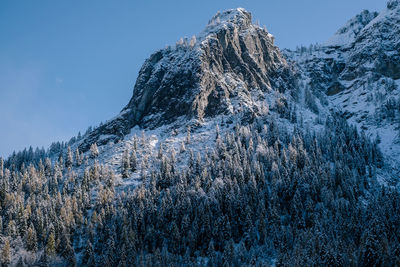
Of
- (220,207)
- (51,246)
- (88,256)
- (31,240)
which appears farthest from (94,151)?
(220,207)

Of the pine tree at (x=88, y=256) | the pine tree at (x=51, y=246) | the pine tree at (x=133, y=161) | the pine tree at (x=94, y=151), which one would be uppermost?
the pine tree at (x=94, y=151)

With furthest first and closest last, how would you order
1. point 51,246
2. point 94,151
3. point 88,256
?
point 94,151, point 51,246, point 88,256

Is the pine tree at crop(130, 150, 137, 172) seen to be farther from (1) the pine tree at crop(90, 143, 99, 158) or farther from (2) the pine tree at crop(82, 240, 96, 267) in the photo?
(2) the pine tree at crop(82, 240, 96, 267)

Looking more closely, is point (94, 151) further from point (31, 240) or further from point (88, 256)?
point (88, 256)

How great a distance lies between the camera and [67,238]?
108 meters

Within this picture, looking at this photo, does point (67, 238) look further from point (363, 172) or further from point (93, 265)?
point (363, 172)

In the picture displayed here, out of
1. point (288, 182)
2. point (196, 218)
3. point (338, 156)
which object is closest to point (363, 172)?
point (338, 156)

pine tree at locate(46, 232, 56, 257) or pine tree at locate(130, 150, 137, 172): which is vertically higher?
pine tree at locate(130, 150, 137, 172)

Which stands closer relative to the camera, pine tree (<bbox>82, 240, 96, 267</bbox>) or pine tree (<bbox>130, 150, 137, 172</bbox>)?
pine tree (<bbox>82, 240, 96, 267</bbox>)

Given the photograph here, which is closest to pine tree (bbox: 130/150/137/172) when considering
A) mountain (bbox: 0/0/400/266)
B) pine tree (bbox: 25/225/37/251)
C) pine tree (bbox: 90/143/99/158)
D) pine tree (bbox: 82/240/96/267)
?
mountain (bbox: 0/0/400/266)

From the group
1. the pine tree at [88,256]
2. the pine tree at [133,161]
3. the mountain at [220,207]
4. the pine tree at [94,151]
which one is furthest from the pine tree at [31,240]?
the pine tree at [94,151]

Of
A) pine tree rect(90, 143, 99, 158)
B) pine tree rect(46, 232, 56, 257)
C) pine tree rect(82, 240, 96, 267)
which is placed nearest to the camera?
pine tree rect(82, 240, 96, 267)

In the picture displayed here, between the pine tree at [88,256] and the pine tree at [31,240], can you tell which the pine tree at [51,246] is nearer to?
the pine tree at [31,240]

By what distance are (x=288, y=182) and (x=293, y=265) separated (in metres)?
42.1
